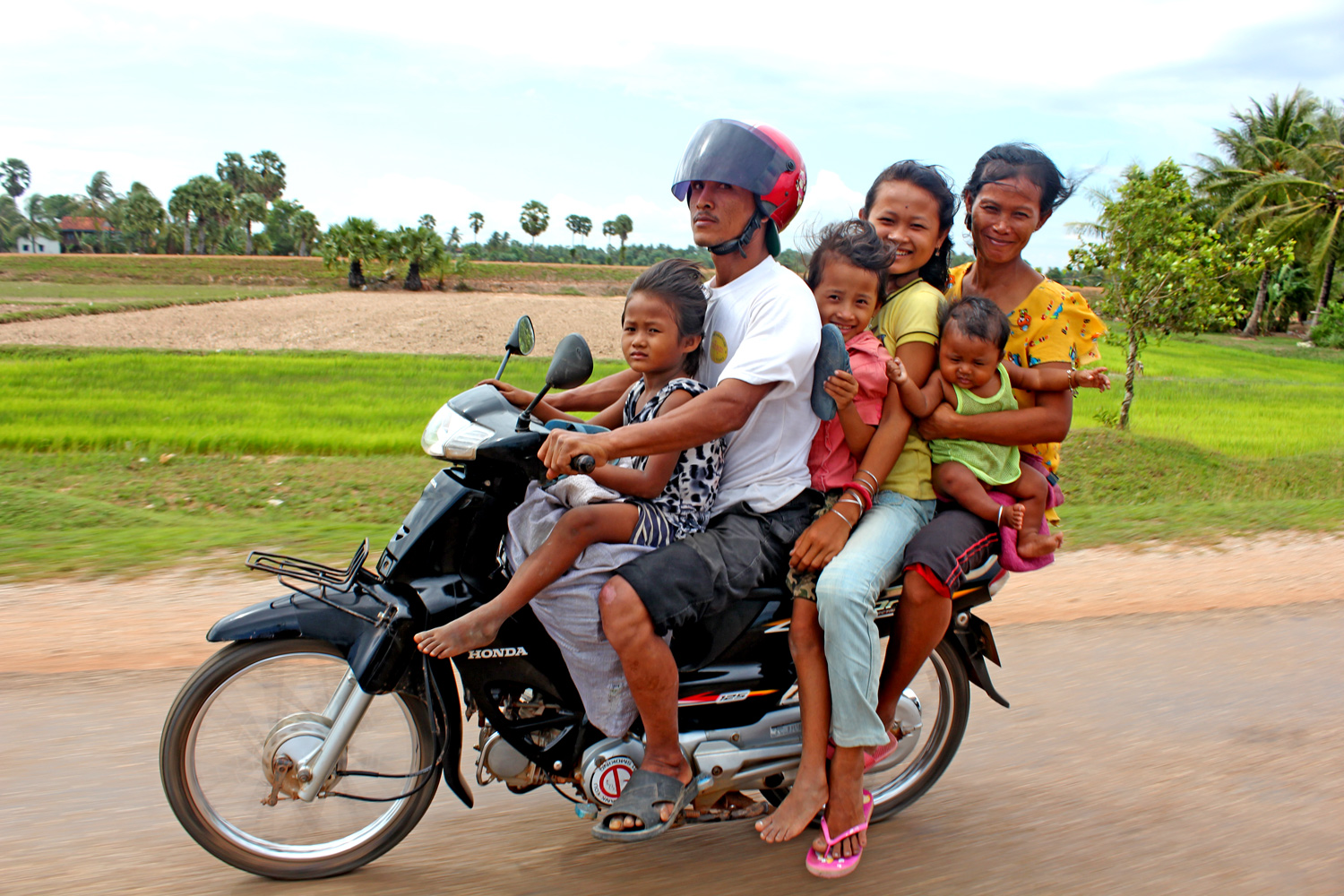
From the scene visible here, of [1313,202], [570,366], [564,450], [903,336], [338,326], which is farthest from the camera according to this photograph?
[1313,202]

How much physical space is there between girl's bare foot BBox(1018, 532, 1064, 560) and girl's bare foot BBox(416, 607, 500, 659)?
5.14 feet

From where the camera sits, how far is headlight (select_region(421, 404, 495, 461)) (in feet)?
8.30

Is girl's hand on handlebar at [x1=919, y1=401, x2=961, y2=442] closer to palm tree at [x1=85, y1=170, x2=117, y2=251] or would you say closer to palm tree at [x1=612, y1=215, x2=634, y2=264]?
palm tree at [x1=612, y1=215, x2=634, y2=264]

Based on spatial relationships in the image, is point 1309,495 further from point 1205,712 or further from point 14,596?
point 14,596

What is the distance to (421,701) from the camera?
8.96 ft

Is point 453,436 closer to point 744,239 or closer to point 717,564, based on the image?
point 717,564

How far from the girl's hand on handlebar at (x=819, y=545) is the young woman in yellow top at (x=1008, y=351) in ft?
0.73

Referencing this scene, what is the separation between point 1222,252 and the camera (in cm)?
1358

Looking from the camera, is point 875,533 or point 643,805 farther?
point 875,533

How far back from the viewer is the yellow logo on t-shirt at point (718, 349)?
2.72 metres

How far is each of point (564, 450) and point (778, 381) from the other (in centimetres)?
62

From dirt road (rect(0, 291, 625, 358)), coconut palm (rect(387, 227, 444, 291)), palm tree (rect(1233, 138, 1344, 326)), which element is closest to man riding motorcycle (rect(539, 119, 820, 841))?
dirt road (rect(0, 291, 625, 358))

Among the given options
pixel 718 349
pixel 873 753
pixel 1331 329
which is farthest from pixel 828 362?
pixel 1331 329

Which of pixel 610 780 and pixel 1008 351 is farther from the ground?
pixel 1008 351
